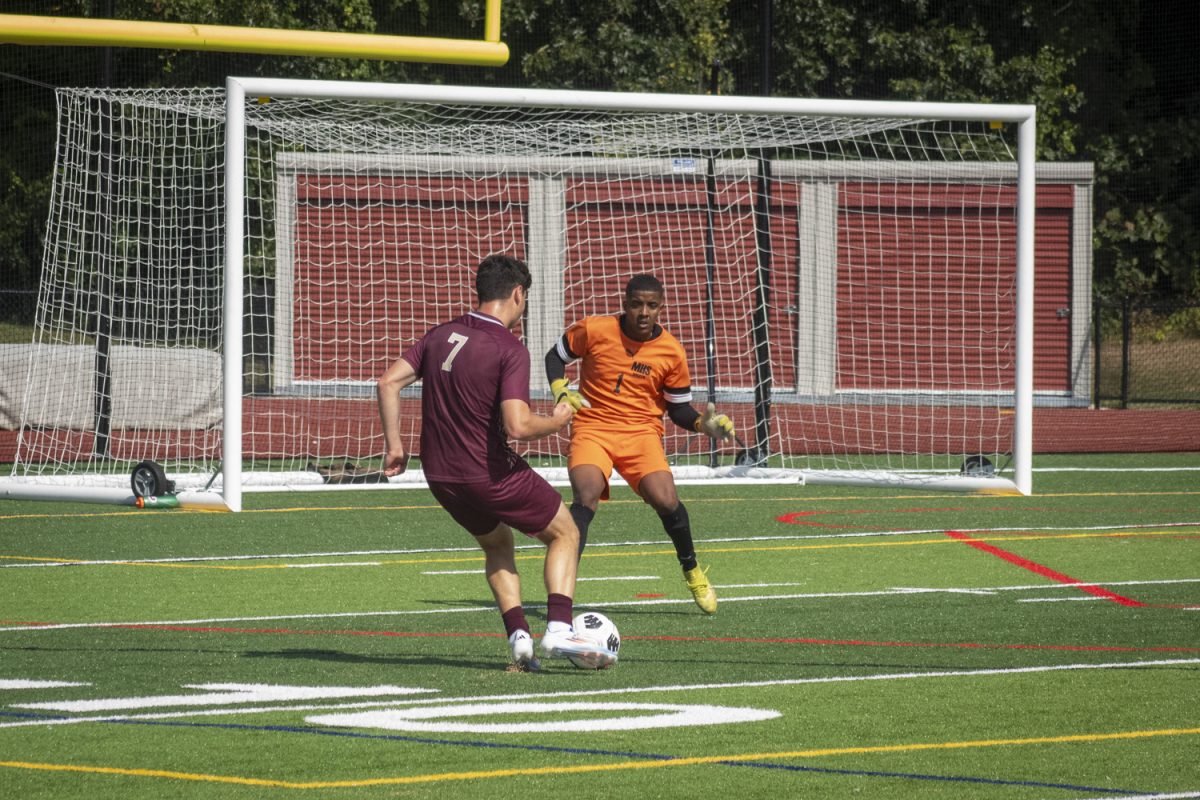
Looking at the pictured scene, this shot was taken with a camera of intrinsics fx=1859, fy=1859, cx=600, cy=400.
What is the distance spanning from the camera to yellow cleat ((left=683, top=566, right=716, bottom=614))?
10.2 m

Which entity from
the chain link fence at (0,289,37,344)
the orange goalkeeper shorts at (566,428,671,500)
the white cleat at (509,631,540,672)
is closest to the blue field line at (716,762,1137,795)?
the white cleat at (509,631,540,672)

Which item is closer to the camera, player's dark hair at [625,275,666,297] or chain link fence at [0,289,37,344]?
player's dark hair at [625,275,666,297]

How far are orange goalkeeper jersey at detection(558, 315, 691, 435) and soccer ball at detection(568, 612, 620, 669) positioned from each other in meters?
2.52

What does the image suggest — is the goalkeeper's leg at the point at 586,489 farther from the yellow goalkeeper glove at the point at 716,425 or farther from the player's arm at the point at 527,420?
the player's arm at the point at 527,420

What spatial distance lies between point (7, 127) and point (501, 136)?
50.3 ft

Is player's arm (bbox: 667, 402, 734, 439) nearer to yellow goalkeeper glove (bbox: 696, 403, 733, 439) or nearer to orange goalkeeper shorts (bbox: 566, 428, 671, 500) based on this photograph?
yellow goalkeeper glove (bbox: 696, 403, 733, 439)

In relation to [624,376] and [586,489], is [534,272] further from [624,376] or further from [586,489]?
[586,489]

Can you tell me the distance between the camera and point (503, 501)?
8195mm

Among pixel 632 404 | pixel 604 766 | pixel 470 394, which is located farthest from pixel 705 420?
pixel 604 766

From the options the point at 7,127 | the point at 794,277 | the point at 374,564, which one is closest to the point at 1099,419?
the point at 794,277

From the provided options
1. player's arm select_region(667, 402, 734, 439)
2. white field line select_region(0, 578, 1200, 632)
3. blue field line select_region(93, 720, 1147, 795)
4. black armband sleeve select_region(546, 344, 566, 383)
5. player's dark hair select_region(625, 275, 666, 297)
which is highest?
player's dark hair select_region(625, 275, 666, 297)

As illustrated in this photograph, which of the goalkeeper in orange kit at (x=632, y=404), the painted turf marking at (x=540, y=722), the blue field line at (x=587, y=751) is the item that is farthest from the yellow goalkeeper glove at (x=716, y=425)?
the blue field line at (x=587, y=751)

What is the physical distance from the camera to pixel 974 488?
1566cm

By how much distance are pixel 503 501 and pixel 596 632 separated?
71 centimetres
